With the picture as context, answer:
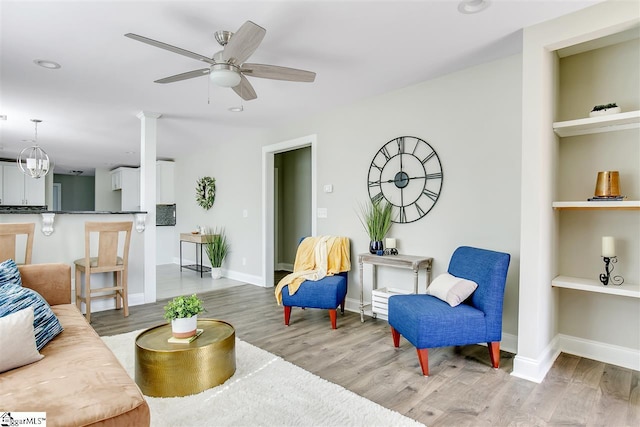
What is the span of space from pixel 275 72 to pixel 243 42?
45 cm

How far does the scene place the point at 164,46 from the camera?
2107 millimetres

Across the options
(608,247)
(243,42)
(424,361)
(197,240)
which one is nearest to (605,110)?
(608,247)

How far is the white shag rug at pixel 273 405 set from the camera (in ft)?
6.31

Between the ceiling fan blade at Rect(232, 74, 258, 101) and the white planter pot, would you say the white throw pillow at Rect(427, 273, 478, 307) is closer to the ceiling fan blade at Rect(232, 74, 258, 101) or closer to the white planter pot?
the white planter pot

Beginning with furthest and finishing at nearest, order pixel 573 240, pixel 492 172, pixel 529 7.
Answer: pixel 492 172, pixel 573 240, pixel 529 7

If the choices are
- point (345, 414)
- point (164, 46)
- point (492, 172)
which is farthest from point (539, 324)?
point (164, 46)

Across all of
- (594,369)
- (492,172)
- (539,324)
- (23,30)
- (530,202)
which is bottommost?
(594,369)

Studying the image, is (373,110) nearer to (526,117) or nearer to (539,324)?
(526,117)

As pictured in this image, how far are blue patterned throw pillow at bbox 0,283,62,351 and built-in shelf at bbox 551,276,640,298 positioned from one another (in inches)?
128

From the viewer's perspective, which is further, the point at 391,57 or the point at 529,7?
the point at 391,57

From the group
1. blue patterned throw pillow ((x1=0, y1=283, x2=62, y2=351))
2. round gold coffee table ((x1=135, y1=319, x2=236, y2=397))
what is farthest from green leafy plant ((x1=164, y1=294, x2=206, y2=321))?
blue patterned throw pillow ((x1=0, y1=283, x2=62, y2=351))

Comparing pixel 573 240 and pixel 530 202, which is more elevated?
pixel 530 202

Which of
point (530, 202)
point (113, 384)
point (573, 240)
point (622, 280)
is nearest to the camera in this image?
point (113, 384)

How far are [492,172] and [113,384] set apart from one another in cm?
302
